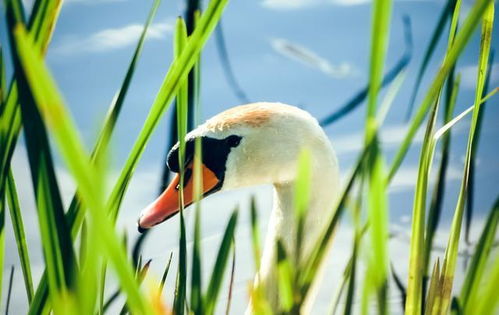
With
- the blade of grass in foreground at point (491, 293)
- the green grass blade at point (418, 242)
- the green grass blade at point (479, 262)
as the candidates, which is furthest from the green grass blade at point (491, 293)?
the green grass blade at point (418, 242)

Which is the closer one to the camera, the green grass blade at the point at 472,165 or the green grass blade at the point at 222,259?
the green grass blade at the point at 222,259

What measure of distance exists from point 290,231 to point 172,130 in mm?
968

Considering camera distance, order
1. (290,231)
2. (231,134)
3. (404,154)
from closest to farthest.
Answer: (404,154)
(290,231)
(231,134)

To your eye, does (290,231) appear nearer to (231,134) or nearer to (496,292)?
(231,134)

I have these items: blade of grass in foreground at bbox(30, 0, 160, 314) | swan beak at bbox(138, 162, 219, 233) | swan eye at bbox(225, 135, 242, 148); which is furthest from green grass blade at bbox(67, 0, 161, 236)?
swan eye at bbox(225, 135, 242, 148)

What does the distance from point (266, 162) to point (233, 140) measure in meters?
0.11

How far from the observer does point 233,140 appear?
1619 millimetres

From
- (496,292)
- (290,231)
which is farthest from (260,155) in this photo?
(496,292)

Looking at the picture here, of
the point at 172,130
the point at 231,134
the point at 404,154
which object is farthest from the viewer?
the point at 231,134

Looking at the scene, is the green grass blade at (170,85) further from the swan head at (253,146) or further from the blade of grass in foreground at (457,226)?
the swan head at (253,146)

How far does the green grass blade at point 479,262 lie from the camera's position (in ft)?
1.24

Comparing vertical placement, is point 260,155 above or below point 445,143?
below

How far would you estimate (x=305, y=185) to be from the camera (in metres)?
0.29

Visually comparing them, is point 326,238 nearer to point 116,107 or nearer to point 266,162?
point 116,107
